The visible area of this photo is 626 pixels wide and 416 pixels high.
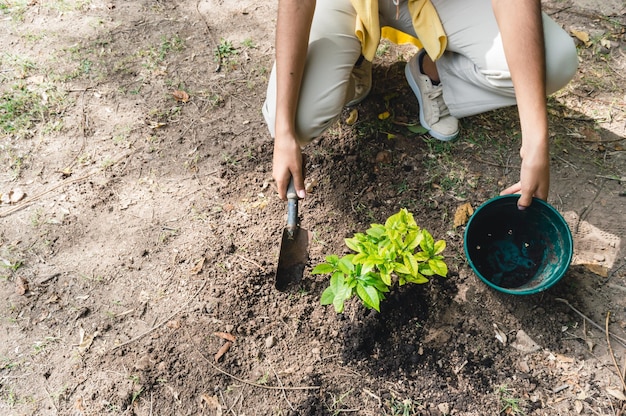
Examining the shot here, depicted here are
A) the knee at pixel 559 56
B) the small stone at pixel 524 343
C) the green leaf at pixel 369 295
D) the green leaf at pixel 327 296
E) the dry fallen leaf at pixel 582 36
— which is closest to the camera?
the green leaf at pixel 369 295

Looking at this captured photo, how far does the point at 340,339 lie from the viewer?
84.7 inches

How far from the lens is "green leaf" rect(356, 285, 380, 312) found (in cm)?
178

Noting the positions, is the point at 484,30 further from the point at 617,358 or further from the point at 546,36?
the point at 617,358

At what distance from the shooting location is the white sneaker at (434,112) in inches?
110

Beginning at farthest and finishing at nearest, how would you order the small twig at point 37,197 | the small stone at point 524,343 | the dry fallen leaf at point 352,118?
1. the dry fallen leaf at point 352,118
2. the small twig at point 37,197
3. the small stone at point 524,343

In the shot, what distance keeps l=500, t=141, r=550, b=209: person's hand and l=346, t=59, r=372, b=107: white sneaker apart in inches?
49.3

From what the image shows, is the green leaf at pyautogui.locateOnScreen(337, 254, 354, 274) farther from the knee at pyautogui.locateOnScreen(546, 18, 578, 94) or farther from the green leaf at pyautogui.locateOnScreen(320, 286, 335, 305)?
the knee at pyautogui.locateOnScreen(546, 18, 578, 94)

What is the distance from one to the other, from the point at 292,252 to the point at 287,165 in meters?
0.42

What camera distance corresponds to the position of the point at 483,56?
2.38m

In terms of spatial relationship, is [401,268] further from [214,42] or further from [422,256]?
[214,42]

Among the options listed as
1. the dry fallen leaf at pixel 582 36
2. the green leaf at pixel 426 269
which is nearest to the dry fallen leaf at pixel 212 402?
the green leaf at pixel 426 269

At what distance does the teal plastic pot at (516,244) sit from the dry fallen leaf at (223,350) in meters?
1.13

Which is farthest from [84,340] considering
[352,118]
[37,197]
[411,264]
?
[352,118]

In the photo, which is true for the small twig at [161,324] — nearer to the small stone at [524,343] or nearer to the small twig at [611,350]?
the small stone at [524,343]
